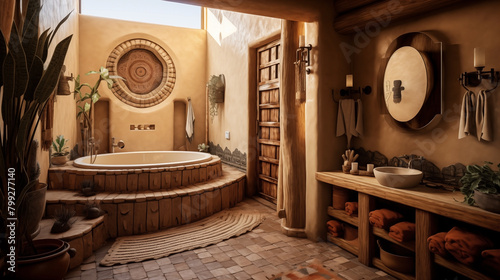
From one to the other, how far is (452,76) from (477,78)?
0.21m

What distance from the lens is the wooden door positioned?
439cm

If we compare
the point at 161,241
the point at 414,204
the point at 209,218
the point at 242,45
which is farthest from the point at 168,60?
the point at 414,204

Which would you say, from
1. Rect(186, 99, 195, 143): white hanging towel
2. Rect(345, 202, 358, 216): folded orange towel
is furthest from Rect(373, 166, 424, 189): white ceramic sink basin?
Rect(186, 99, 195, 143): white hanging towel

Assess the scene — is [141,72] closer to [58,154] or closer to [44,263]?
[58,154]

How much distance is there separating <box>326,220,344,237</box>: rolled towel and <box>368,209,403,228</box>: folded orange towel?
1.88 feet

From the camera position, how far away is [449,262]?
6.68ft

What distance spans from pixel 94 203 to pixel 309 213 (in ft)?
7.43

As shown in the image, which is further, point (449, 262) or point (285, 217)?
point (285, 217)

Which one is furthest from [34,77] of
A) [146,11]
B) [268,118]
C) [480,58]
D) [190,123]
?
[146,11]

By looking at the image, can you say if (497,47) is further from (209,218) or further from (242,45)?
(242,45)

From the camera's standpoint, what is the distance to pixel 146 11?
20.7ft

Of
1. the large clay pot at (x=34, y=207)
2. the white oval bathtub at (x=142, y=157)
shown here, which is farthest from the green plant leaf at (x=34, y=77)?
the white oval bathtub at (x=142, y=157)

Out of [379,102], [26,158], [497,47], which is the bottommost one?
[26,158]

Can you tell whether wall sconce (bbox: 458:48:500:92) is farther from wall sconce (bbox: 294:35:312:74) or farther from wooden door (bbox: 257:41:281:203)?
wooden door (bbox: 257:41:281:203)
